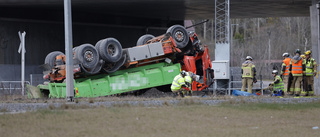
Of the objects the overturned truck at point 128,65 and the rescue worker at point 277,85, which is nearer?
the overturned truck at point 128,65

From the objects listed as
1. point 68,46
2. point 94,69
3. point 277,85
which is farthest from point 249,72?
point 68,46

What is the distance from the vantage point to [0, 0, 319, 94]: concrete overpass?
28011 millimetres

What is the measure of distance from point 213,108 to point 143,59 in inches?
304

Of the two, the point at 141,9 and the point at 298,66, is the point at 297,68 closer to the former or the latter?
the point at 298,66

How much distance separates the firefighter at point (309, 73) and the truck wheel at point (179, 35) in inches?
193

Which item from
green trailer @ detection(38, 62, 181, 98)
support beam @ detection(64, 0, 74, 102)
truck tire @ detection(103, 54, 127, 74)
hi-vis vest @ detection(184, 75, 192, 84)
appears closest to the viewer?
support beam @ detection(64, 0, 74, 102)

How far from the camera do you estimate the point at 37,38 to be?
30.0m

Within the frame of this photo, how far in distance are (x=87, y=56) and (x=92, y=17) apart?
50.7ft

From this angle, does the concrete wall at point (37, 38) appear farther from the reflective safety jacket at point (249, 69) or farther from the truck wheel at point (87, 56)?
the reflective safety jacket at point (249, 69)

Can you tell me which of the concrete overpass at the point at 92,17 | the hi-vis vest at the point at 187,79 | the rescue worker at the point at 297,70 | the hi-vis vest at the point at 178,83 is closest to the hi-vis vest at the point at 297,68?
the rescue worker at the point at 297,70

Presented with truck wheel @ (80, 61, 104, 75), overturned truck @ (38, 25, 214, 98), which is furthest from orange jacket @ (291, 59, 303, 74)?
truck wheel @ (80, 61, 104, 75)

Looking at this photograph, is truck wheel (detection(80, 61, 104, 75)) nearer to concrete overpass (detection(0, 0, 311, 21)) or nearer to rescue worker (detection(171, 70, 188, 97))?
rescue worker (detection(171, 70, 188, 97))

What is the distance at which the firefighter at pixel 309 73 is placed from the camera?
17.5 metres

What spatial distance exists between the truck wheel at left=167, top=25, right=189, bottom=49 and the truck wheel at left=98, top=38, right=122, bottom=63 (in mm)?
2525
